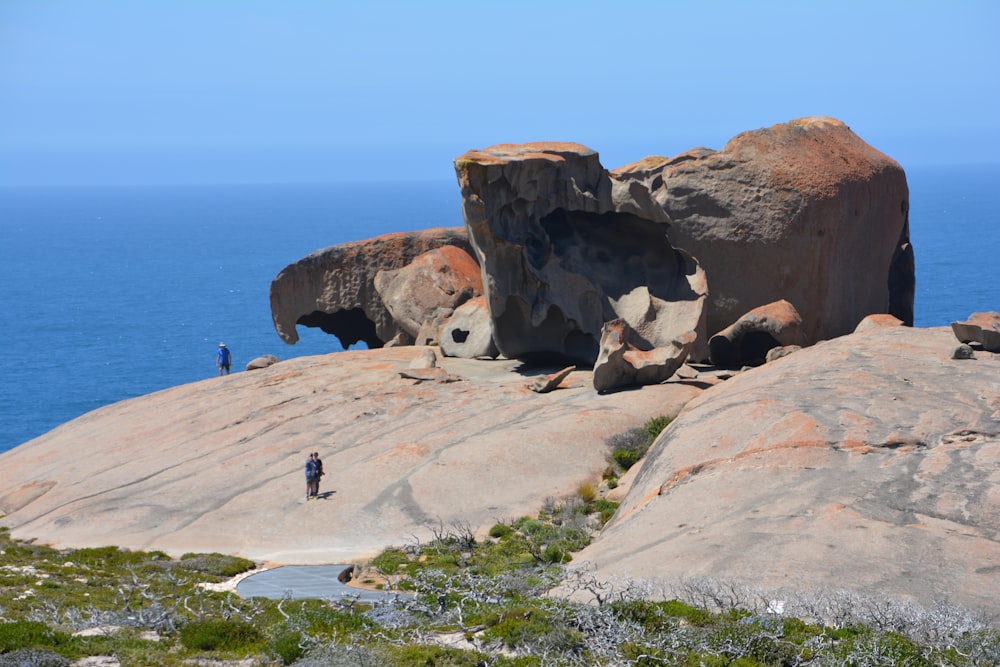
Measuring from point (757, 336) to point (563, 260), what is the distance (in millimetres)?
5512

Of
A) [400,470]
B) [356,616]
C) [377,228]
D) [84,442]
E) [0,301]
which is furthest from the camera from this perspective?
[377,228]

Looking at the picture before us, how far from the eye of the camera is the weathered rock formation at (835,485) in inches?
657

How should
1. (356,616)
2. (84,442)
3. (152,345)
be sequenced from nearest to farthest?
(356,616) < (84,442) < (152,345)

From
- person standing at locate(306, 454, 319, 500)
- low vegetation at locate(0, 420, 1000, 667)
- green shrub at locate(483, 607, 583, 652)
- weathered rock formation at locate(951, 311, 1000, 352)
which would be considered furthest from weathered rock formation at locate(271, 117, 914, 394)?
green shrub at locate(483, 607, 583, 652)

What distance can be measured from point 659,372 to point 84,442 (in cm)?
1448

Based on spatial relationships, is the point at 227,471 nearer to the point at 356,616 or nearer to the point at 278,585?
the point at 278,585

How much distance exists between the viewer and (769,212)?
34094 mm

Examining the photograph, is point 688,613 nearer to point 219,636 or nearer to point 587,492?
point 219,636

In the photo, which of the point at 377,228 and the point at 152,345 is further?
the point at 377,228

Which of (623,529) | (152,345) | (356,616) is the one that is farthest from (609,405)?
(152,345)

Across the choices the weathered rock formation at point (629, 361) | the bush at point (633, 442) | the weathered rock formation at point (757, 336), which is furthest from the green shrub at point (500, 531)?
the weathered rock formation at point (757, 336)

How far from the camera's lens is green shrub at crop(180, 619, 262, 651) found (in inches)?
599

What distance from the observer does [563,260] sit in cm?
3438

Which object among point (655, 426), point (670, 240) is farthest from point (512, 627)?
point (670, 240)
